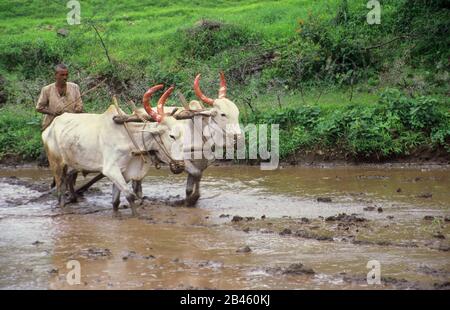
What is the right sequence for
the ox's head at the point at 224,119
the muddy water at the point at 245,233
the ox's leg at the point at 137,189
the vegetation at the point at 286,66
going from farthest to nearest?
the vegetation at the point at 286,66 < the ox's leg at the point at 137,189 < the ox's head at the point at 224,119 < the muddy water at the point at 245,233

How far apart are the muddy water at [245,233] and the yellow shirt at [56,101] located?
124 cm

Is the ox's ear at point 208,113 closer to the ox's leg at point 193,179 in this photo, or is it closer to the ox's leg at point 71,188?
the ox's leg at point 193,179

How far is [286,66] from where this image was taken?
644 inches

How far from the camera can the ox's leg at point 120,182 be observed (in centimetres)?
982

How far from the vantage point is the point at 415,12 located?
16.8 metres

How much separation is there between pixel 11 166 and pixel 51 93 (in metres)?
3.65

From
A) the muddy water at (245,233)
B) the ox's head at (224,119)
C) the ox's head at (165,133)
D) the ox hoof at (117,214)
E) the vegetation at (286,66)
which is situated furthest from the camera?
the vegetation at (286,66)

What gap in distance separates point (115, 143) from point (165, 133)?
642 mm

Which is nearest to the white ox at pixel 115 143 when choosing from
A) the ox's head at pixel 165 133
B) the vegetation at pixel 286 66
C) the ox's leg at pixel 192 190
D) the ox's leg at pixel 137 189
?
the ox's head at pixel 165 133

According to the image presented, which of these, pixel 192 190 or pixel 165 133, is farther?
pixel 192 190

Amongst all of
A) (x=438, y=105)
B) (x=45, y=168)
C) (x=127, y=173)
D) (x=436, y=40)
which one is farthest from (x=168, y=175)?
(x=436, y=40)

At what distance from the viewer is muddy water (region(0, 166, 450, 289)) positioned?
7.21 m

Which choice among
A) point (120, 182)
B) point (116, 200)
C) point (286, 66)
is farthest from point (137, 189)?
point (286, 66)

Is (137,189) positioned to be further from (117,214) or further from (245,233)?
(245,233)
